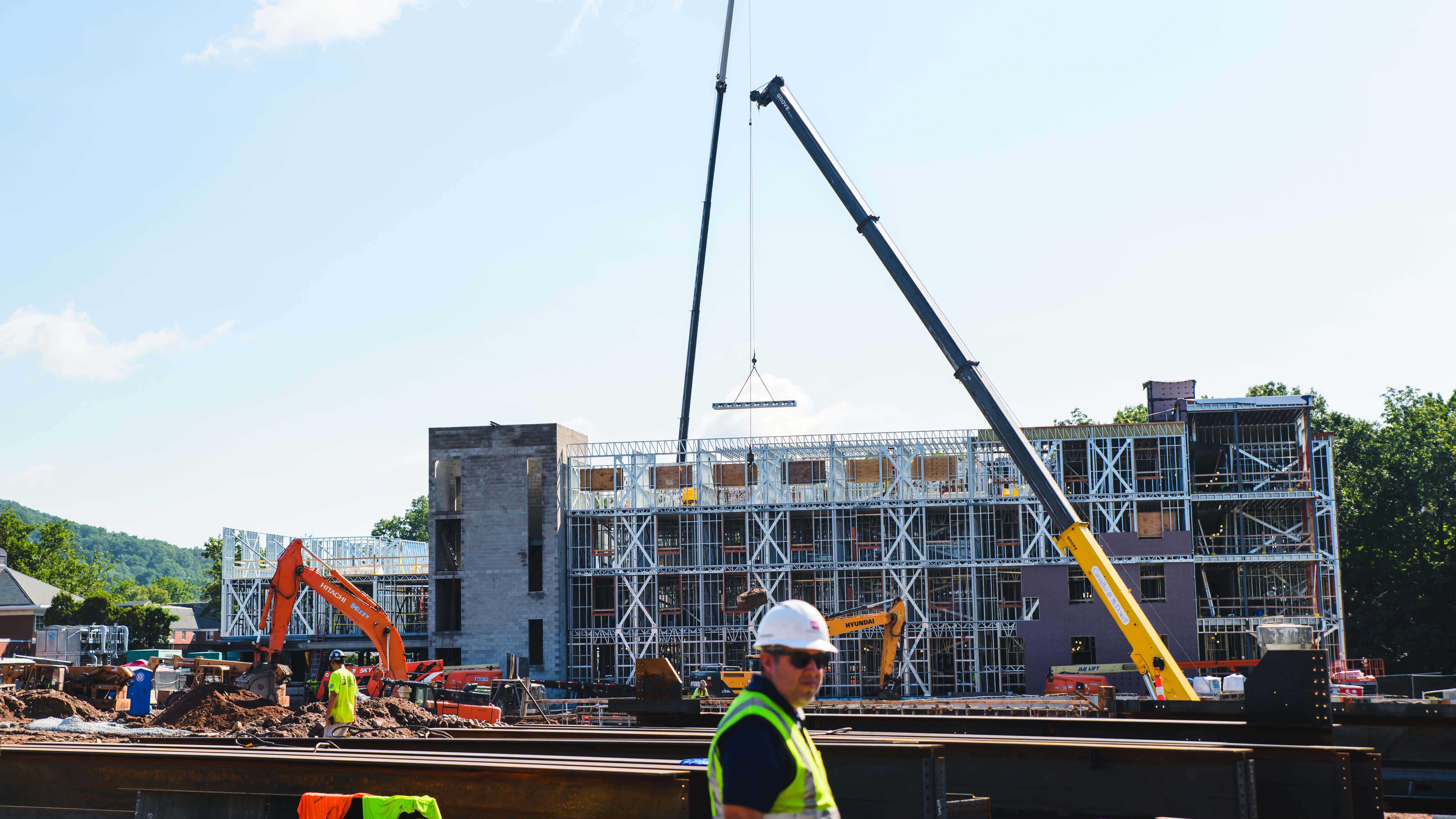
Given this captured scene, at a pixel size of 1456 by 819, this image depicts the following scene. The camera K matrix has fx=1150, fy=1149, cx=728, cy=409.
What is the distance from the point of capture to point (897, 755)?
762cm

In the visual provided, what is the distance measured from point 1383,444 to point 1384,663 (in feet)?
43.7

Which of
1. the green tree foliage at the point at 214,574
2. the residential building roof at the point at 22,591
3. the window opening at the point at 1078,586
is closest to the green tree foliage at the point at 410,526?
the green tree foliage at the point at 214,574

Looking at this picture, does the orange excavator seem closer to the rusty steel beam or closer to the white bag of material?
the white bag of material

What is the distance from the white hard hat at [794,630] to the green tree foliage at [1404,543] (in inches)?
2355

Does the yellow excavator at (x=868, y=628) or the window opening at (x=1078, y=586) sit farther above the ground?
the window opening at (x=1078, y=586)

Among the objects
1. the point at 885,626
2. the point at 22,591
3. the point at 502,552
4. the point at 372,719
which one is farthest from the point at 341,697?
the point at 22,591

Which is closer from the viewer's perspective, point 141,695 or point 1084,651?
point 141,695

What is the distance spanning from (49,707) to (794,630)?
25.3 m

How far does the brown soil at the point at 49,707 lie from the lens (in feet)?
78.6

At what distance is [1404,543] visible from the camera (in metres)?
58.6

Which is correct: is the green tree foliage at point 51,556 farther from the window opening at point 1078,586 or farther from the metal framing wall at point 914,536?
the window opening at point 1078,586

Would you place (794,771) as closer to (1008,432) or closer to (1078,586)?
(1008,432)

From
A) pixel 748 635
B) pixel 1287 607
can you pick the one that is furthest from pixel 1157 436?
pixel 748 635

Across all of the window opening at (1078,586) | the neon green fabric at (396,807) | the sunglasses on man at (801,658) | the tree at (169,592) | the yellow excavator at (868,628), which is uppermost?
the sunglasses on man at (801,658)
